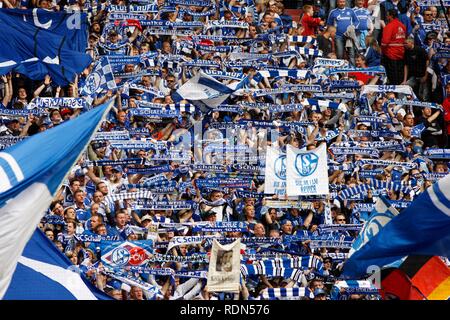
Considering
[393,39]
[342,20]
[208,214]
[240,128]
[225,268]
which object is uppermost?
[342,20]

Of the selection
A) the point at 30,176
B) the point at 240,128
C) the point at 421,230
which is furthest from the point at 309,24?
the point at 30,176

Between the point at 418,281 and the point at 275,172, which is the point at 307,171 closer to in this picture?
the point at 275,172

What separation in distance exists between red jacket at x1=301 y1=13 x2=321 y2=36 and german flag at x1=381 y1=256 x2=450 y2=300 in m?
10.4

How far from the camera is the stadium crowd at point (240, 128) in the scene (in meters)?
19.0

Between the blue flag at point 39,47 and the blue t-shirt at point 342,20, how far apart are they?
4.13 metres

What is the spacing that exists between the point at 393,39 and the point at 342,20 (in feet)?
2.89

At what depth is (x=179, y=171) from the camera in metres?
20.9

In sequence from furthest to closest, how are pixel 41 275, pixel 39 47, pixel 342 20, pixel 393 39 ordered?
pixel 393 39, pixel 342 20, pixel 39 47, pixel 41 275

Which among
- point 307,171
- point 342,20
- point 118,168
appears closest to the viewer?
point 118,168

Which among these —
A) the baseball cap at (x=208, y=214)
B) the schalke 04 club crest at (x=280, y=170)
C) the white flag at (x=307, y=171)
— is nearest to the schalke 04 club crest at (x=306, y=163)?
the white flag at (x=307, y=171)

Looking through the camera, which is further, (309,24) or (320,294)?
(309,24)

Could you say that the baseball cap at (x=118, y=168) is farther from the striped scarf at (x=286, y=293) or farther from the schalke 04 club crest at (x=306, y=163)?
the striped scarf at (x=286, y=293)

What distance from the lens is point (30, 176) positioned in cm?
1076
